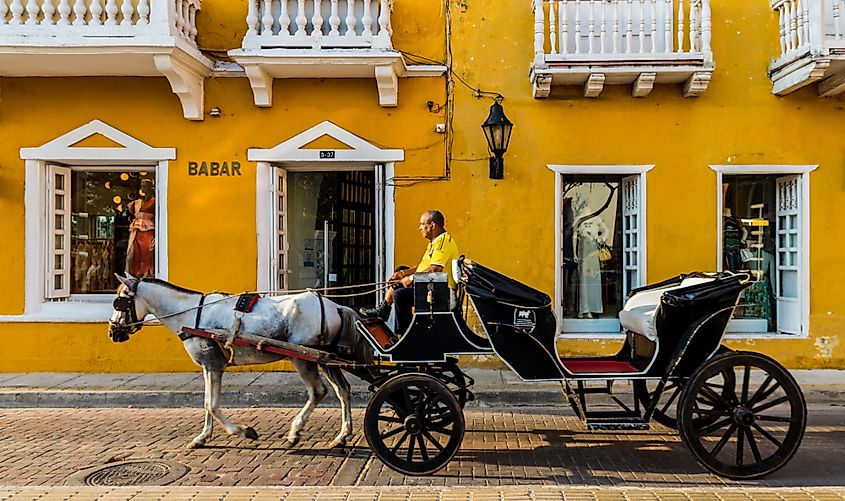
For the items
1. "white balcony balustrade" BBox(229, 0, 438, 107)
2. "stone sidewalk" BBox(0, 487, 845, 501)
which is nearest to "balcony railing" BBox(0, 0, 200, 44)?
"white balcony balustrade" BBox(229, 0, 438, 107)

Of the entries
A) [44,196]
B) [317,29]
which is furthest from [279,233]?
[44,196]

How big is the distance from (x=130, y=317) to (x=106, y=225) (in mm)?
5175

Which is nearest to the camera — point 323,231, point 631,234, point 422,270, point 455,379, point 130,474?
point 130,474

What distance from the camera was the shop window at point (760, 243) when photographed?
34.3ft

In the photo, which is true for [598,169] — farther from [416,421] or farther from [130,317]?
[130,317]

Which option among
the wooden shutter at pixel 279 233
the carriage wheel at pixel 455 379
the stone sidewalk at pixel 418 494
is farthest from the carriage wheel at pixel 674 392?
the wooden shutter at pixel 279 233

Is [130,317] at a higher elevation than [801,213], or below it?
below

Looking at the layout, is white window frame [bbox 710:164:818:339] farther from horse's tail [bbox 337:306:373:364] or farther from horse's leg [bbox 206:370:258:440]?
horse's leg [bbox 206:370:258:440]

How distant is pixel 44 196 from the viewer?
1038 cm

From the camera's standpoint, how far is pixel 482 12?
408 inches

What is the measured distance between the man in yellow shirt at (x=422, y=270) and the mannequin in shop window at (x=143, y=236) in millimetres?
5530

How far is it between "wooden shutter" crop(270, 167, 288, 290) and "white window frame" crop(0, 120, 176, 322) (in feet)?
5.02

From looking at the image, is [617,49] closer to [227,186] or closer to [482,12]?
[482,12]

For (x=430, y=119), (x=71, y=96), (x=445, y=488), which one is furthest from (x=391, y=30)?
(x=445, y=488)
